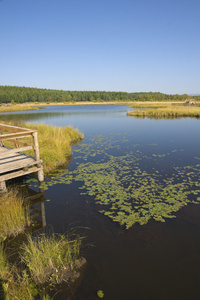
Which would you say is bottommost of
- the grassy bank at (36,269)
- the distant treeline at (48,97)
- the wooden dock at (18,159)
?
the grassy bank at (36,269)

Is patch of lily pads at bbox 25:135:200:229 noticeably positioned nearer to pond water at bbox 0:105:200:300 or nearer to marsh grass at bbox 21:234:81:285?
pond water at bbox 0:105:200:300

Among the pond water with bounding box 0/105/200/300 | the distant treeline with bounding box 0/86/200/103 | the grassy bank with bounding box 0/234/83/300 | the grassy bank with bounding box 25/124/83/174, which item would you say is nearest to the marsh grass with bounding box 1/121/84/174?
the grassy bank with bounding box 25/124/83/174

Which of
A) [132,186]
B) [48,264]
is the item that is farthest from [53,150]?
[48,264]

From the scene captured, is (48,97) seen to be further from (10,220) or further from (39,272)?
(39,272)

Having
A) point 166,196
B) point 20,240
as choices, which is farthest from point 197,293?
point 20,240

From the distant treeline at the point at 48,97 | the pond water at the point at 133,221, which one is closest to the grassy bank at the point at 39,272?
the pond water at the point at 133,221

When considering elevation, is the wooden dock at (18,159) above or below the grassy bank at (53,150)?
above

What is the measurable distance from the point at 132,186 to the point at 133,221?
2547mm

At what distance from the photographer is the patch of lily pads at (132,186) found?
637 cm

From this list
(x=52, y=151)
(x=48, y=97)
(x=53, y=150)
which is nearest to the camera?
(x=52, y=151)

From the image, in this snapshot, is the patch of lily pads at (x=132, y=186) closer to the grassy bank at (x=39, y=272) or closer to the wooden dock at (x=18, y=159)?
the wooden dock at (x=18, y=159)

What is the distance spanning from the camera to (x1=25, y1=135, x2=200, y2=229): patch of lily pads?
6370 mm

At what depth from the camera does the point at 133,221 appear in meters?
5.86

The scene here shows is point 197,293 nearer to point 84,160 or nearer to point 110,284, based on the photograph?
point 110,284
